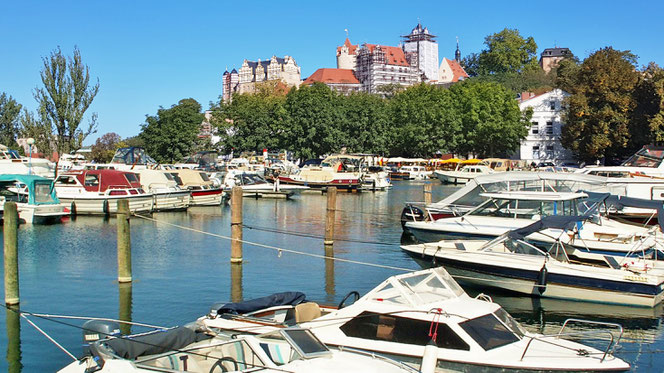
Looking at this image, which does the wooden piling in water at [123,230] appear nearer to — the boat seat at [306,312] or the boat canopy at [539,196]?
the boat seat at [306,312]

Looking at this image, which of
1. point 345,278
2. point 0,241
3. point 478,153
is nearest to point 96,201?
point 0,241

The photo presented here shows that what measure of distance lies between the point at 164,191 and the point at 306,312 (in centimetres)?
3089

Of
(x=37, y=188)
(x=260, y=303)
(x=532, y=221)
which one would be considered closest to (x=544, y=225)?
(x=532, y=221)

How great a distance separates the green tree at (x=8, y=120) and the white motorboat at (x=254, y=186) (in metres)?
50.4

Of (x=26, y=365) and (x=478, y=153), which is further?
(x=478, y=153)

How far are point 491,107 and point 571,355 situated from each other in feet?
301

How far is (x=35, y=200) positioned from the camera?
37.5 m

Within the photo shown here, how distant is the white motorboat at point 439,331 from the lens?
12.3 meters

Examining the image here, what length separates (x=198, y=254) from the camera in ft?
91.8

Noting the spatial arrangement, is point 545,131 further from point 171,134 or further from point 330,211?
point 330,211

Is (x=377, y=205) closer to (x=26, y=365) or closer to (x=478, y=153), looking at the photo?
(x=26, y=365)

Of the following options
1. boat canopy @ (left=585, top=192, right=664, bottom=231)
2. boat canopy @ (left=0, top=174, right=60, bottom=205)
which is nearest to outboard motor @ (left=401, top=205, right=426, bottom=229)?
boat canopy @ (left=585, top=192, right=664, bottom=231)

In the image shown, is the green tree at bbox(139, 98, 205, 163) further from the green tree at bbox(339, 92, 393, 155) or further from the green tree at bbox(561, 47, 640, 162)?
the green tree at bbox(561, 47, 640, 162)

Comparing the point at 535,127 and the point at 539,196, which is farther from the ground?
the point at 535,127
